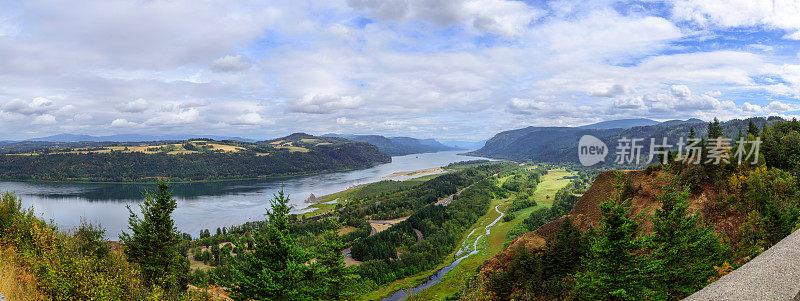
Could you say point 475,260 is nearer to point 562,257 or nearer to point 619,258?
point 562,257

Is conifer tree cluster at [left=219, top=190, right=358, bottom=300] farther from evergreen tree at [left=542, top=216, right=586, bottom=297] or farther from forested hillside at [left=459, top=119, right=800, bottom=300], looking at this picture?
evergreen tree at [left=542, top=216, right=586, bottom=297]

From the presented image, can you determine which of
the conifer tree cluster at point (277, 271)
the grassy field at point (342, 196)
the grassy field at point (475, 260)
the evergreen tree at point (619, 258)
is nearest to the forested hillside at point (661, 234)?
the evergreen tree at point (619, 258)

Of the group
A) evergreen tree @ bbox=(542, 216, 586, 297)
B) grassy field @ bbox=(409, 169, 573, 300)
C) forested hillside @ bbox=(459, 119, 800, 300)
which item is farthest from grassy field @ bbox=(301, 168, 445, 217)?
evergreen tree @ bbox=(542, 216, 586, 297)

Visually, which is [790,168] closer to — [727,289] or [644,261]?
[644,261]

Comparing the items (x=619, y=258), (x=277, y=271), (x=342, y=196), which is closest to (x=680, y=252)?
(x=619, y=258)

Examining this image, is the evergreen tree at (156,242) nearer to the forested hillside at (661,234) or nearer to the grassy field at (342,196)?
the forested hillside at (661,234)

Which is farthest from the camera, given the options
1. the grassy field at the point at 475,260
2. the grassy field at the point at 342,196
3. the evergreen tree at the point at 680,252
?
the grassy field at the point at 342,196

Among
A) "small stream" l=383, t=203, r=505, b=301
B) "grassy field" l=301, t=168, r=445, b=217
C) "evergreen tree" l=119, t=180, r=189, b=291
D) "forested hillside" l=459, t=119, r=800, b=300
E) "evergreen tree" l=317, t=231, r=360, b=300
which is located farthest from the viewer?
"grassy field" l=301, t=168, r=445, b=217
